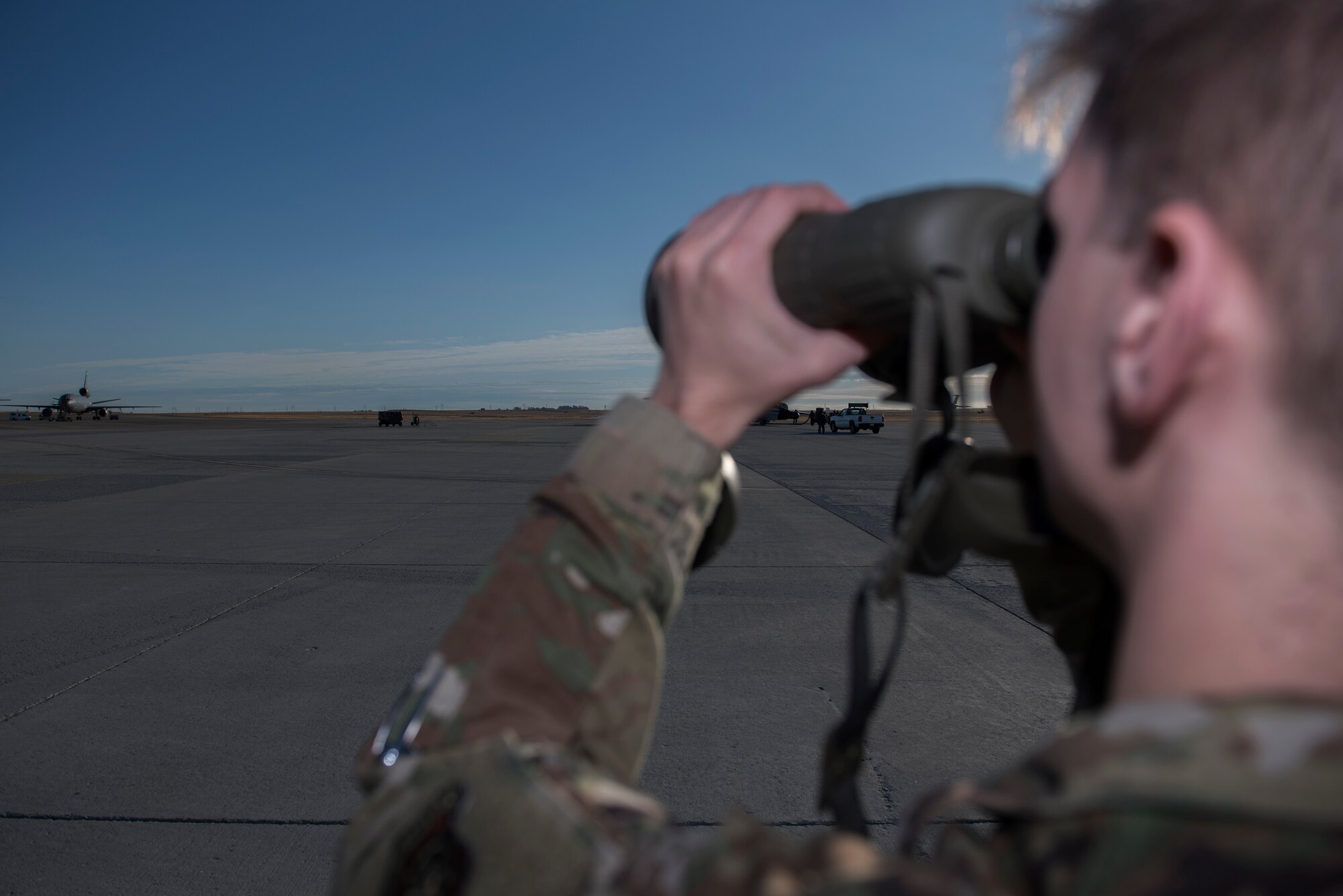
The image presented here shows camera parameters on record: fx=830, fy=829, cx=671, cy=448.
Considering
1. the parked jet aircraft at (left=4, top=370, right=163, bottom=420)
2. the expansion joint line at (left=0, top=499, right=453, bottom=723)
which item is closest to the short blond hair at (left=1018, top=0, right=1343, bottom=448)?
the expansion joint line at (left=0, top=499, right=453, bottom=723)

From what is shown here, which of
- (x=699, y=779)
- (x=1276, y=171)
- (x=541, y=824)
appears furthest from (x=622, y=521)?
(x=699, y=779)

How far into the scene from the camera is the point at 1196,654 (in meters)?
0.50

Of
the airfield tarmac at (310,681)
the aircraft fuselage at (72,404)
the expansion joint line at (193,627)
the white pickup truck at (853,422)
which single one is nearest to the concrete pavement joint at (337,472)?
the airfield tarmac at (310,681)

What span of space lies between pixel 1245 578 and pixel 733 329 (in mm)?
490

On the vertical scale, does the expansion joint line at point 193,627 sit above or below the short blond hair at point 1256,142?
below

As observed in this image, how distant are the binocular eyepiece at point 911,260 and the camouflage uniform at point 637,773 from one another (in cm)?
20

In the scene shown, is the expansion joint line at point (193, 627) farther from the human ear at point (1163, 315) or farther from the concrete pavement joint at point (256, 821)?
the human ear at point (1163, 315)

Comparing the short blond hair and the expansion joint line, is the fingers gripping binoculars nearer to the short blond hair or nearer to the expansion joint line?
the short blond hair

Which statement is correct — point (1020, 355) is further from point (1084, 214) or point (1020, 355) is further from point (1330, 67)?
point (1330, 67)

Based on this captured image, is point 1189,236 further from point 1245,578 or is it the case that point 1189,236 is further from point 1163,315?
point 1245,578

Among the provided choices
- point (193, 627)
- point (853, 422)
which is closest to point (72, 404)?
point (853, 422)

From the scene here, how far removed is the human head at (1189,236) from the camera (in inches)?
18.9

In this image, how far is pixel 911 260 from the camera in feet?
2.65

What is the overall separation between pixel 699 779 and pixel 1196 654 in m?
2.51
